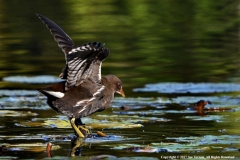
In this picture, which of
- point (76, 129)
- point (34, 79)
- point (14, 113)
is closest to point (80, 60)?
point (76, 129)

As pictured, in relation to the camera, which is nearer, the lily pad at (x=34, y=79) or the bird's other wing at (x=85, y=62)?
the bird's other wing at (x=85, y=62)

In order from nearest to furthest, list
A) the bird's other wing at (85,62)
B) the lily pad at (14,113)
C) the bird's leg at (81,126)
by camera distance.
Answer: the bird's other wing at (85,62), the bird's leg at (81,126), the lily pad at (14,113)

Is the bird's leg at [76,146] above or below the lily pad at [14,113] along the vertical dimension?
below

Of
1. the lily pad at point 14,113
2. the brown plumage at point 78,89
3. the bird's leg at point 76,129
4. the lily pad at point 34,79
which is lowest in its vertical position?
the bird's leg at point 76,129

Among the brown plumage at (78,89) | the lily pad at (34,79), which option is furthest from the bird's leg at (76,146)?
the lily pad at (34,79)

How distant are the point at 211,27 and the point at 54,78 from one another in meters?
8.96

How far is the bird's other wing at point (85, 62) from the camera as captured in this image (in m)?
7.95

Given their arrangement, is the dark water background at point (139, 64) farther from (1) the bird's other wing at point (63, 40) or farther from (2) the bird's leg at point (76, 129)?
(1) the bird's other wing at point (63, 40)

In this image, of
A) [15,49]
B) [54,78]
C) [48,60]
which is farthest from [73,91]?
[15,49]

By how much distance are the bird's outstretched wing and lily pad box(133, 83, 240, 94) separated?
3055mm

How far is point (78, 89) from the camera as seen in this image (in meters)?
8.92

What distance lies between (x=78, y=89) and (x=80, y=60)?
80cm

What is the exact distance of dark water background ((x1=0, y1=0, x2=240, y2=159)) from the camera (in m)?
8.04

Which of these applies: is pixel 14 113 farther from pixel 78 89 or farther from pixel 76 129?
pixel 76 129
